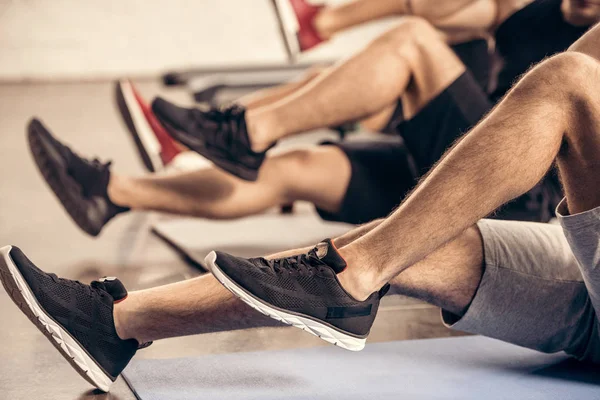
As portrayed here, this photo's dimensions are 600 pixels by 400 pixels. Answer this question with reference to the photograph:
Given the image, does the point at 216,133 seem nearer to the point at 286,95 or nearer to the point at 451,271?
the point at 286,95

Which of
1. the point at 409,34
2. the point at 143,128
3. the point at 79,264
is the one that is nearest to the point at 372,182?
the point at 409,34

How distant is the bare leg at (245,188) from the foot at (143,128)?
0.12 m

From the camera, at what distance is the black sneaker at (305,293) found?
3.76 ft

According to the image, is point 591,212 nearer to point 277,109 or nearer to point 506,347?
point 506,347

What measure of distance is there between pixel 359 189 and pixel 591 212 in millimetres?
1058

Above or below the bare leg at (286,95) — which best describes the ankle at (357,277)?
above

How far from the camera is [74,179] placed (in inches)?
82.2

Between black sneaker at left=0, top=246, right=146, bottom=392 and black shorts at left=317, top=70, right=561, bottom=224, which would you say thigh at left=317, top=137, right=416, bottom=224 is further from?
black sneaker at left=0, top=246, right=146, bottom=392

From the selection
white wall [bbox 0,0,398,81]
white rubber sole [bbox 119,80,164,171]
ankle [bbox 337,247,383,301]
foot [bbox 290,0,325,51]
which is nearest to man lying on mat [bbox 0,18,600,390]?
ankle [bbox 337,247,383,301]

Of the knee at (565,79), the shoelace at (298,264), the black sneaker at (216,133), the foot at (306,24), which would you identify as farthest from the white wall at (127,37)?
the knee at (565,79)

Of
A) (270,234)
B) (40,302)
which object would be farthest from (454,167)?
(270,234)

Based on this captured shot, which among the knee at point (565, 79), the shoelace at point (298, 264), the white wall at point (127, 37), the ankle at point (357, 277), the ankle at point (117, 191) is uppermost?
the knee at point (565, 79)

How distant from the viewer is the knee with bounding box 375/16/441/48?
6.72 ft

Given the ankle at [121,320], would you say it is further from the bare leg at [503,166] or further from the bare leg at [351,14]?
the bare leg at [351,14]
